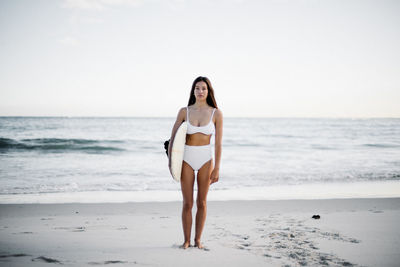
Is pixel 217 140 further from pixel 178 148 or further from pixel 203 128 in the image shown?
pixel 178 148

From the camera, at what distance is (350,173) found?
9.97 metres

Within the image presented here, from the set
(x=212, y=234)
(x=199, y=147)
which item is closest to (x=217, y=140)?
(x=199, y=147)

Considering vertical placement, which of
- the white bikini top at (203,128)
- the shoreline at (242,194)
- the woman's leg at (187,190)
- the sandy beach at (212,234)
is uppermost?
the white bikini top at (203,128)

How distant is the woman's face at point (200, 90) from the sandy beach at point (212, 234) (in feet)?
5.93

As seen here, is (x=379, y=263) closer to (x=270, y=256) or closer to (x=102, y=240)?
(x=270, y=256)

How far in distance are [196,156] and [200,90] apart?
0.78 m

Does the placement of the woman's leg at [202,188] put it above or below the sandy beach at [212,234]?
above

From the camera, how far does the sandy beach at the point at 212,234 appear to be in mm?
3080

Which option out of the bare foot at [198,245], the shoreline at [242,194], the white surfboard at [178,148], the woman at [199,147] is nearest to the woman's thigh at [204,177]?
the woman at [199,147]

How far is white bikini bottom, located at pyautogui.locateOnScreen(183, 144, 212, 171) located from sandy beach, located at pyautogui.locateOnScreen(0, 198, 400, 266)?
101 centimetres

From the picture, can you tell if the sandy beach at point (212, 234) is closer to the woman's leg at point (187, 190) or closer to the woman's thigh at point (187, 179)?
the woman's leg at point (187, 190)

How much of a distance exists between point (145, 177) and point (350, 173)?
23.3ft

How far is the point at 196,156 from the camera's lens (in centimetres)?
334

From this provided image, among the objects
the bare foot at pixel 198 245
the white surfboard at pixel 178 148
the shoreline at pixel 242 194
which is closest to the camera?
the white surfboard at pixel 178 148
